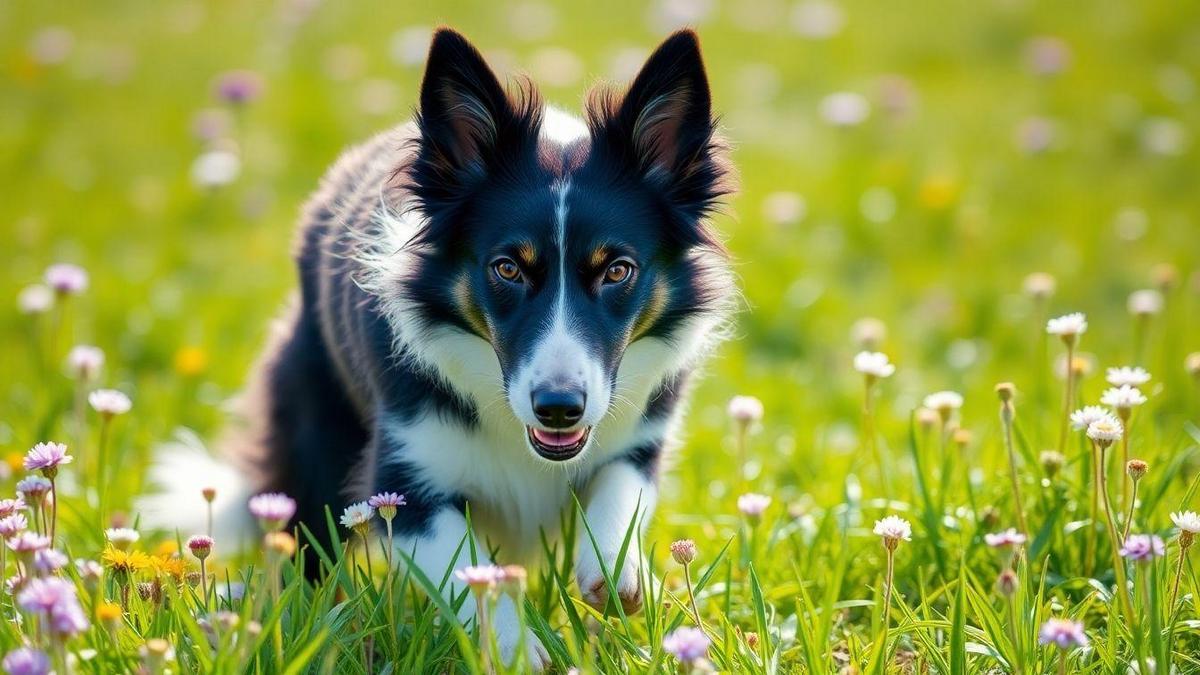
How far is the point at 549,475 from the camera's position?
351 cm

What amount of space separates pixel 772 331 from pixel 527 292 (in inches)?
127

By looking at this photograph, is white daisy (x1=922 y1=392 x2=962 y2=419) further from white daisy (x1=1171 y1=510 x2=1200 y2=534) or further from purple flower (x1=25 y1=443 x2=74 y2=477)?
purple flower (x1=25 y1=443 x2=74 y2=477)

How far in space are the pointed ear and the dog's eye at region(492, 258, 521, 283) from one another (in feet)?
1.10

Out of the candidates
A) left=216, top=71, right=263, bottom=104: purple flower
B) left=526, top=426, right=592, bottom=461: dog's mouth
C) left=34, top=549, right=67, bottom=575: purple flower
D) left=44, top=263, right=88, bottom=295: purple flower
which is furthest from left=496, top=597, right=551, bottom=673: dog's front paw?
left=216, top=71, right=263, bottom=104: purple flower

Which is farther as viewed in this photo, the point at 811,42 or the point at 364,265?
the point at 811,42

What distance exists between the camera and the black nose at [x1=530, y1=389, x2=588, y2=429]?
285cm

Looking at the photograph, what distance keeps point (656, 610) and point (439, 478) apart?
2.61 ft

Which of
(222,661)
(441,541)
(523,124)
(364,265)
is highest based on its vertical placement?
(523,124)

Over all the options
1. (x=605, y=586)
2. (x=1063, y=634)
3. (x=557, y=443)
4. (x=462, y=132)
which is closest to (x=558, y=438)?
(x=557, y=443)

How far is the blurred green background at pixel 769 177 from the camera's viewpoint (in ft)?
18.0

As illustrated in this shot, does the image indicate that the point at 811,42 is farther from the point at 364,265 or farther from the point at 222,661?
the point at 222,661

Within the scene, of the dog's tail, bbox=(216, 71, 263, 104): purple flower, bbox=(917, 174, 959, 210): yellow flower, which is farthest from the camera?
bbox=(917, 174, 959, 210): yellow flower

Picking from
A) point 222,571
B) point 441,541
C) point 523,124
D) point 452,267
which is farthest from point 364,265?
point 222,571

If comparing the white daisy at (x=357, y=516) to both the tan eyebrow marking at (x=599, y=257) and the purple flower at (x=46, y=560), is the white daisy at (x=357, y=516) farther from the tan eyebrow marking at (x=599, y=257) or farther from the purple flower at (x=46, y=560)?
the tan eyebrow marking at (x=599, y=257)
